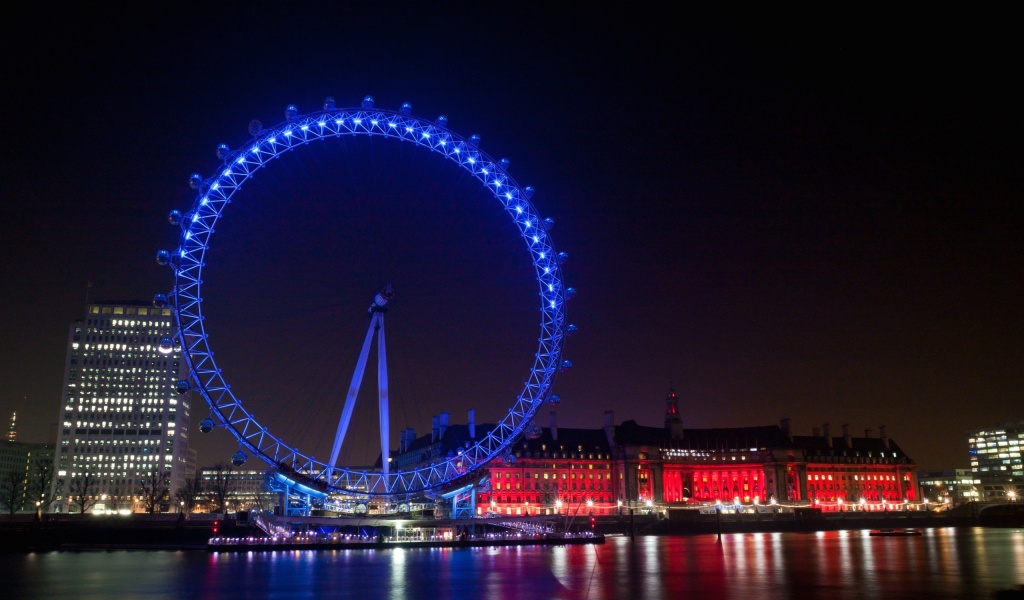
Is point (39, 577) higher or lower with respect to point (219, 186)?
lower

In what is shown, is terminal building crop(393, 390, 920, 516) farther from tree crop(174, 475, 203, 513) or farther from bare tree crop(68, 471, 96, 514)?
bare tree crop(68, 471, 96, 514)

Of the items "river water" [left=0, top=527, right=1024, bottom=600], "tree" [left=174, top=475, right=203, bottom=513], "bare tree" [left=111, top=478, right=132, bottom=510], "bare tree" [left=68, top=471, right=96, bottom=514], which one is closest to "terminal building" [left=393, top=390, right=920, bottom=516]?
"tree" [left=174, top=475, right=203, bottom=513]

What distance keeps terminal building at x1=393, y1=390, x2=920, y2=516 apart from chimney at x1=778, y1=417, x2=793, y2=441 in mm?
179

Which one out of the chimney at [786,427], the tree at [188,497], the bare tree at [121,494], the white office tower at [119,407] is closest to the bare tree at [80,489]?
the white office tower at [119,407]

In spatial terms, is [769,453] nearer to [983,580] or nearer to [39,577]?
[983,580]

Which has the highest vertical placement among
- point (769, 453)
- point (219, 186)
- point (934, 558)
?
point (219, 186)

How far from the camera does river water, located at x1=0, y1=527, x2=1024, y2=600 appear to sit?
29.9 metres

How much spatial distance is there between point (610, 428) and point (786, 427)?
103ft

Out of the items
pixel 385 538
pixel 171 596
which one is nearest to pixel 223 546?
pixel 385 538

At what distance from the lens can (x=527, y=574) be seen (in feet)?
123

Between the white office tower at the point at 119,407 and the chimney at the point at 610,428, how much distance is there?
67.7 metres

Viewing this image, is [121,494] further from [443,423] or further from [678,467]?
[678,467]

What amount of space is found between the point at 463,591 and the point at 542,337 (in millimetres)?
33595

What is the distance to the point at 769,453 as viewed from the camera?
455 feet
